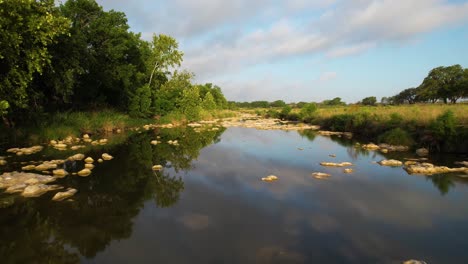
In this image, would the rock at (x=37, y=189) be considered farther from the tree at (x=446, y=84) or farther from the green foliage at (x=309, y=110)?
the tree at (x=446, y=84)

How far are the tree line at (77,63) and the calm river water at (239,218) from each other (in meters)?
5.05

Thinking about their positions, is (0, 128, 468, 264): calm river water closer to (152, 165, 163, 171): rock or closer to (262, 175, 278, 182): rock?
(262, 175, 278, 182): rock

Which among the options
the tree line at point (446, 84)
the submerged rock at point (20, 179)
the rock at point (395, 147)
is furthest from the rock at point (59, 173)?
the tree line at point (446, 84)

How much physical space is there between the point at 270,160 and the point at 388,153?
8083 mm

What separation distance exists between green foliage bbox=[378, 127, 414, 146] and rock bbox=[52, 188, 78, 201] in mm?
20080

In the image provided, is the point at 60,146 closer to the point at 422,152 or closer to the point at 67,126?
the point at 67,126

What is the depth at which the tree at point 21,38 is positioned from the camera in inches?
468

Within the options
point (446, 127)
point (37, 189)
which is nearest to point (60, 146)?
point (37, 189)

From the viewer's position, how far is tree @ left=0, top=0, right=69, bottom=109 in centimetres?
1189

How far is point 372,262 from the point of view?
20.2 ft

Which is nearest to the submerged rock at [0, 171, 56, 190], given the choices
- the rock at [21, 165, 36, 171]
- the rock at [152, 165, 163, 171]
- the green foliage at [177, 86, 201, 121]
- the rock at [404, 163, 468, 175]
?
the rock at [21, 165, 36, 171]

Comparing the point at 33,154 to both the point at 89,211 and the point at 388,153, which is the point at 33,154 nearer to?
the point at 89,211

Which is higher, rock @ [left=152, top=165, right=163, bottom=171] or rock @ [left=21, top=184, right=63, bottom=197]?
rock @ [left=21, top=184, right=63, bottom=197]

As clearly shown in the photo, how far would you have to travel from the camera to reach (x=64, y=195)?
9.86 m
